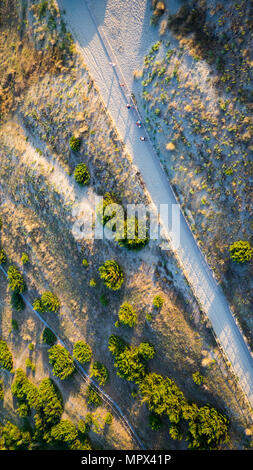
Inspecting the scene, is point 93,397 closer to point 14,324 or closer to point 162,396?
point 162,396

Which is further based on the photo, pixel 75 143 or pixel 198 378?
pixel 75 143

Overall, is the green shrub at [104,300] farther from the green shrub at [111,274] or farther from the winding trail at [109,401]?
the winding trail at [109,401]

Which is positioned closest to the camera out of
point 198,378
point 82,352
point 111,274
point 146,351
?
point 198,378

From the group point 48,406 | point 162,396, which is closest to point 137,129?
point 162,396

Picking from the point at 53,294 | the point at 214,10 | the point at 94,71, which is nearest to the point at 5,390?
the point at 53,294

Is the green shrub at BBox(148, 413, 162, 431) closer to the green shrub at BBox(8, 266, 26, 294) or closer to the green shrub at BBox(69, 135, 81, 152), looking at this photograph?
the green shrub at BBox(8, 266, 26, 294)

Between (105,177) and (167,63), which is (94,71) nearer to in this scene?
(167,63)

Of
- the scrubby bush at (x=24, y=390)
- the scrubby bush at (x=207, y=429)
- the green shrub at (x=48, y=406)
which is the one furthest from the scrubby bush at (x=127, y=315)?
the scrubby bush at (x=24, y=390)
